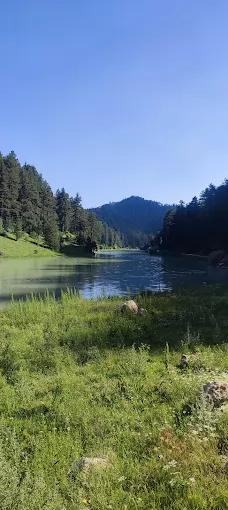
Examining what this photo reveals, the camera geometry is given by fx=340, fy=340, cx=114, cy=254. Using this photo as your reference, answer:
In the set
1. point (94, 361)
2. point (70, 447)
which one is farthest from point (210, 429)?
→ point (94, 361)

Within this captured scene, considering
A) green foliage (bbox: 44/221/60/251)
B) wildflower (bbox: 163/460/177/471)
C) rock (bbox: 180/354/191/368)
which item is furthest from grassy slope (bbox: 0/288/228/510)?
green foliage (bbox: 44/221/60/251)

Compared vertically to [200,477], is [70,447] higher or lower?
lower

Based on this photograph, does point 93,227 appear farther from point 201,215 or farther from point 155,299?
point 155,299

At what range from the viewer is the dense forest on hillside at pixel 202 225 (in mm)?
106762

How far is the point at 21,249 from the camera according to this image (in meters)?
103

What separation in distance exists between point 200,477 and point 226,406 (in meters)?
1.91

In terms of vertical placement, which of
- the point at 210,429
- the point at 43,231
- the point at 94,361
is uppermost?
the point at 43,231

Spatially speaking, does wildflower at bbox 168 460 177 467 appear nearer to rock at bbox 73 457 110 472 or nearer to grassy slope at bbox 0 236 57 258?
rock at bbox 73 457 110 472

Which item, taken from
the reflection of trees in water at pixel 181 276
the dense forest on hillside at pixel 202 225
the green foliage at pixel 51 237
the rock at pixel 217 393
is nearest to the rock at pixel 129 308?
the rock at pixel 217 393

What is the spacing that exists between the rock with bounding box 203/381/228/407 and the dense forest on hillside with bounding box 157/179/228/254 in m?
95.5

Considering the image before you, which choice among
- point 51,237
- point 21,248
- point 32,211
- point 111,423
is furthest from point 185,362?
point 32,211

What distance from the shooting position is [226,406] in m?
6.19

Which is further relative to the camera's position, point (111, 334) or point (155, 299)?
point (155, 299)

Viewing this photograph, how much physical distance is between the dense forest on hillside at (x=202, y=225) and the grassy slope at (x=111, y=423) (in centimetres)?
9160
